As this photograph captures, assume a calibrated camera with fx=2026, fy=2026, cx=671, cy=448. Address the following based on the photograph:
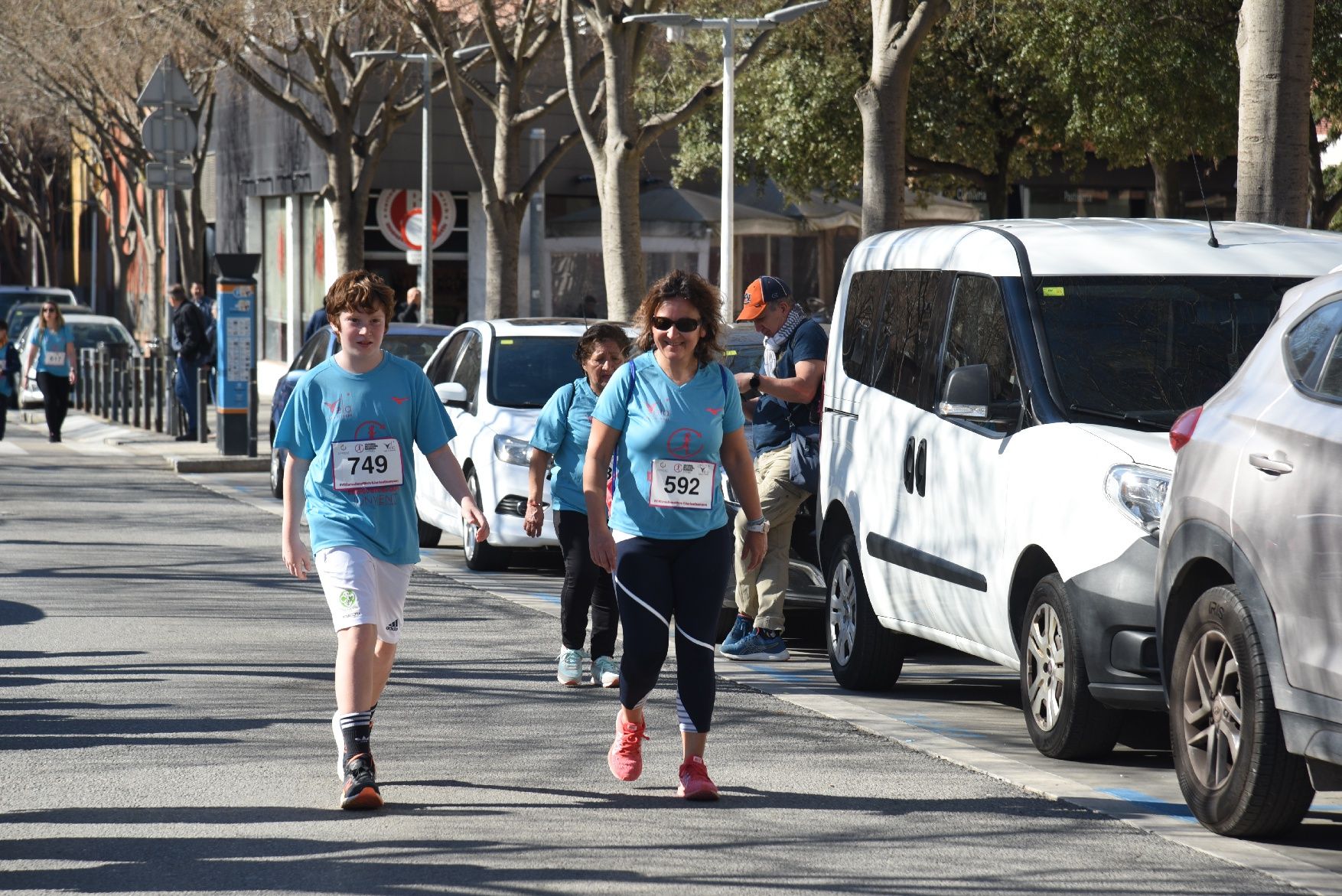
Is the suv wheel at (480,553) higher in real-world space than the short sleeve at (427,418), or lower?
lower

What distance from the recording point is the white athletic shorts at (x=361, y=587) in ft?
20.7

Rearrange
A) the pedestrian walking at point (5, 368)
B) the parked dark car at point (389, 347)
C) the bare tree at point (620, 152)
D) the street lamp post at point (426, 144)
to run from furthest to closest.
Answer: the street lamp post at point (426, 144)
the pedestrian walking at point (5, 368)
the bare tree at point (620, 152)
the parked dark car at point (389, 347)

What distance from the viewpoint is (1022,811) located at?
6.36 meters

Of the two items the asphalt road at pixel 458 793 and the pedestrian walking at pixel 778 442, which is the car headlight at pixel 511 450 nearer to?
the asphalt road at pixel 458 793

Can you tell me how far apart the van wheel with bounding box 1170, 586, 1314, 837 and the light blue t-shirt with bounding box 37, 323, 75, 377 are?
2026 centimetres

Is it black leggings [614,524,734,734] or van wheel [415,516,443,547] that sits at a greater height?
black leggings [614,524,734,734]

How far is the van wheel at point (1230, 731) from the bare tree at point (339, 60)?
71.7 feet

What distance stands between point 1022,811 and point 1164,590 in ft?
2.70

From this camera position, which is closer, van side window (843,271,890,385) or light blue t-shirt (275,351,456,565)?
light blue t-shirt (275,351,456,565)

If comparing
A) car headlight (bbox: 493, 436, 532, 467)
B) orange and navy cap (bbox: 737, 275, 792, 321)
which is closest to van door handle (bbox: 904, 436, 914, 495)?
orange and navy cap (bbox: 737, 275, 792, 321)

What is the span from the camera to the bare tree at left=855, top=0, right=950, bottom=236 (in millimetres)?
17125

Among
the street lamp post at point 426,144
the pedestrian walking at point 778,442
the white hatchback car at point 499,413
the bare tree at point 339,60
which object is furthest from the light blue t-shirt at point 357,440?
the street lamp post at point 426,144

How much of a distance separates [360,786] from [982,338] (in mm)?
3171

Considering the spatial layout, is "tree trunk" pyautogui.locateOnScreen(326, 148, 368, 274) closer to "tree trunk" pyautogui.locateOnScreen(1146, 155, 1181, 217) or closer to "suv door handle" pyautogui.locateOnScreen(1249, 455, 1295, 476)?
"tree trunk" pyautogui.locateOnScreen(1146, 155, 1181, 217)
